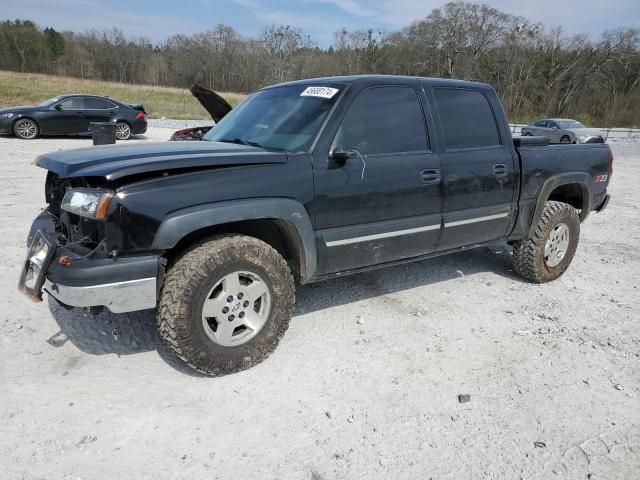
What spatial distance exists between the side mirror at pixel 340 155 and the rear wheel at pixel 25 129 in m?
14.3

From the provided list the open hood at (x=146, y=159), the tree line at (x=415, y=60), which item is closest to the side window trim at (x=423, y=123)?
the open hood at (x=146, y=159)

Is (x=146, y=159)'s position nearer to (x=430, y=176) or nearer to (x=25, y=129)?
(x=430, y=176)

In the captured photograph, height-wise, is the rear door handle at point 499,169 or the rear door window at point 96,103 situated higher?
the rear door handle at point 499,169

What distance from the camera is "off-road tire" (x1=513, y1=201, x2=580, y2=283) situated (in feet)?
15.3

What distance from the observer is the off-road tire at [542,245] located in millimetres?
4676

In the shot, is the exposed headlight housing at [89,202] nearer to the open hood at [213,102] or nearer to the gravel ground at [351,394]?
the gravel ground at [351,394]

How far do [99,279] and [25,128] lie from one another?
566 inches

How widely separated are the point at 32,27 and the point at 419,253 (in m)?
82.4

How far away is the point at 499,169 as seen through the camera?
166 inches

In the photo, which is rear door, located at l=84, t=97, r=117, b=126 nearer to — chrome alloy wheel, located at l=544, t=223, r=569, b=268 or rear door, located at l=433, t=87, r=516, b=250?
rear door, located at l=433, t=87, r=516, b=250

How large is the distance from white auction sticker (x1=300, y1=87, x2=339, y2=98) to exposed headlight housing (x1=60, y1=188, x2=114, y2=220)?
66.4 inches

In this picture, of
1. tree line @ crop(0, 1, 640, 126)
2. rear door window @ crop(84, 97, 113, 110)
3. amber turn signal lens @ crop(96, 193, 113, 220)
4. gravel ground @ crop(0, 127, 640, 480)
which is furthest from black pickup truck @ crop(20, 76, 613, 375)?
tree line @ crop(0, 1, 640, 126)

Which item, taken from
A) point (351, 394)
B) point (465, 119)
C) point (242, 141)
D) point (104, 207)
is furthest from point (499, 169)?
point (104, 207)

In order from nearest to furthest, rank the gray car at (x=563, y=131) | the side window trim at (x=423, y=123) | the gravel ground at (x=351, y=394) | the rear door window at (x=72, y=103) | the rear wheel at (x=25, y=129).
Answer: the gravel ground at (x=351, y=394), the side window trim at (x=423, y=123), the rear wheel at (x=25, y=129), the rear door window at (x=72, y=103), the gray car at (x=563, y=131)
